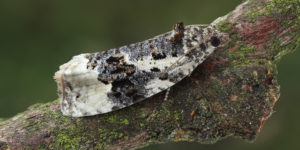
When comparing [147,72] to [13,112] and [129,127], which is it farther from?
[13,112]

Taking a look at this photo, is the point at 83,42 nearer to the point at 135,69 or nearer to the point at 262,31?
the point at 135,69

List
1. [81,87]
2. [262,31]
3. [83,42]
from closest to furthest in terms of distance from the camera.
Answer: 1. [262,31]
2. [81,87]
3. [83,42]

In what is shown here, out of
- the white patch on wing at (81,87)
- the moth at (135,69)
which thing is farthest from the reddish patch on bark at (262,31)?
the white patch on wing at (81,87)

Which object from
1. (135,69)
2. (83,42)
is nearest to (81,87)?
(135,69)

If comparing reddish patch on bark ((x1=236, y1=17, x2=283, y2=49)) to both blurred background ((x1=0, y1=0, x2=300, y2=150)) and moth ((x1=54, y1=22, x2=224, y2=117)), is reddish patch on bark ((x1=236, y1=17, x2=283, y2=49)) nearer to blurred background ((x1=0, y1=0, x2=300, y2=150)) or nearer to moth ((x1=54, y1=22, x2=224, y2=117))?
moth ((x1=54, y1=22, x2=224, y2=117))

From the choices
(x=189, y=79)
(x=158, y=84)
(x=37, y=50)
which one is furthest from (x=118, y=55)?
(x=37, y=50)

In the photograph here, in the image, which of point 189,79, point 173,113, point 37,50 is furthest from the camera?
point 37,50

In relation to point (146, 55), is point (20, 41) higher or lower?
higher
